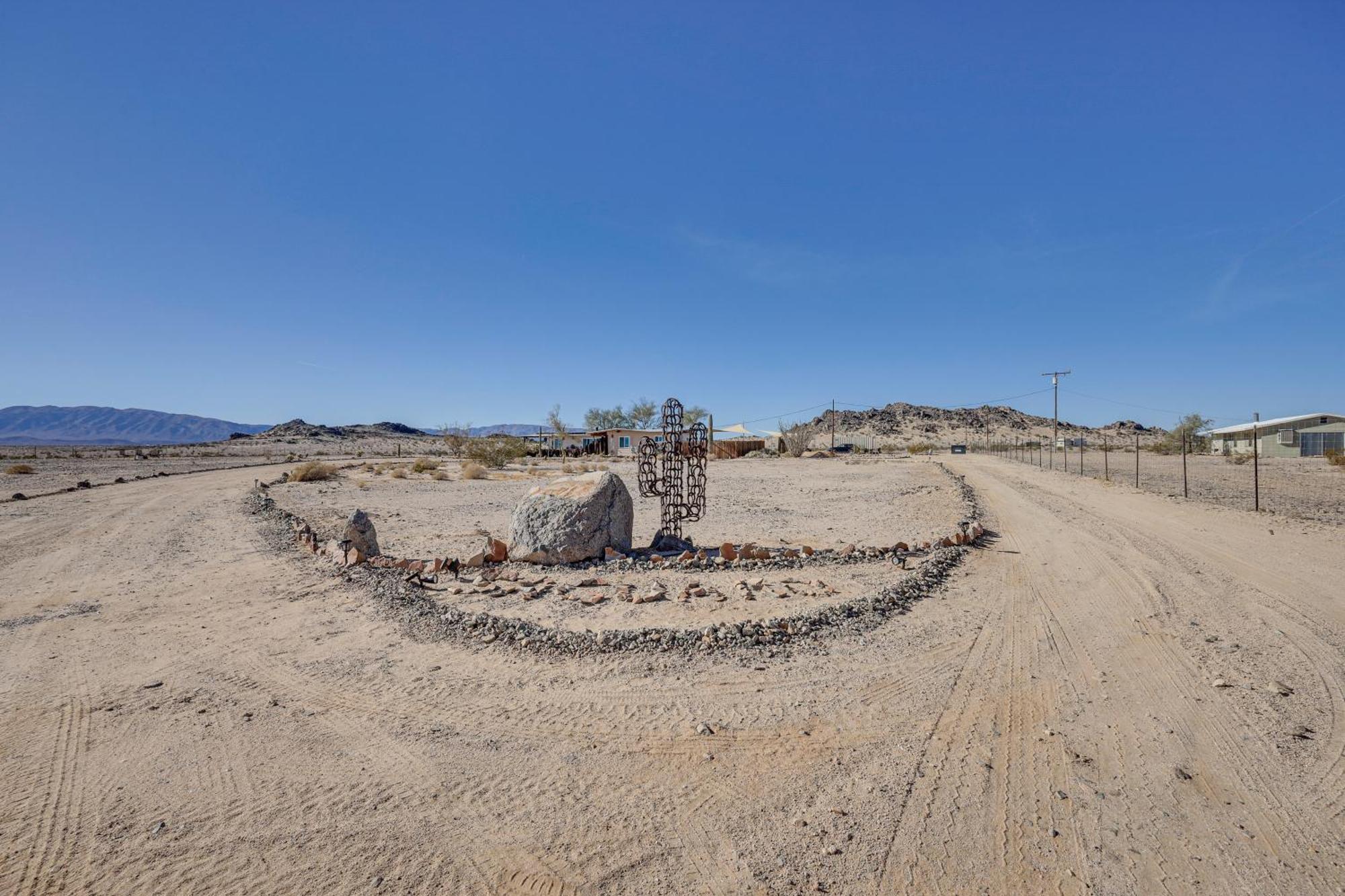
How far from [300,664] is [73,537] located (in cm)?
1031

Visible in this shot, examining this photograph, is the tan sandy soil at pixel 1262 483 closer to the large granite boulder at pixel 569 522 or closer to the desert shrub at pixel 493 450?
the large granite boulder at pixel 569 522

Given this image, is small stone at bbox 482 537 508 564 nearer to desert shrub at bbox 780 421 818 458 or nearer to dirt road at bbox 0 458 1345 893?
dirt road at bbox 0 458 1345 893

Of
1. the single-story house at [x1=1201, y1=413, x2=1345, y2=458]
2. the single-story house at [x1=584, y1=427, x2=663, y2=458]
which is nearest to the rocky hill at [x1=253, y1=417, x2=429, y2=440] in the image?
the single-story house at [x1=584, y1=427, x2=663, y2=458]

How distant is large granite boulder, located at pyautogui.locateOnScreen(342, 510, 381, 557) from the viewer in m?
9.19

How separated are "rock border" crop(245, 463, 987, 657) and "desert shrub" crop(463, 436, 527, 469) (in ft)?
103

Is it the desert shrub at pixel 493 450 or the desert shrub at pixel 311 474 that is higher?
the desert shrub at pixel 493 450

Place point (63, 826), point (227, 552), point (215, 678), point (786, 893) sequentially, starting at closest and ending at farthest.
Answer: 1. point (786, 893)
2. point (63, 826)
3. point (215, 678)
4. point (227, 552)

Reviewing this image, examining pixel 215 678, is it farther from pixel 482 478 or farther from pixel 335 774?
pixel 482 478

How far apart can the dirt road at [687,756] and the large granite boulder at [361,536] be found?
2210mm

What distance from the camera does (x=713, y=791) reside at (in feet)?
11.1

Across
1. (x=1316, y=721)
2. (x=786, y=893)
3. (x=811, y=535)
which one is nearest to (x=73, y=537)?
(x=811, y=535)

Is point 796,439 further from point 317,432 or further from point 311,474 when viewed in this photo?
point 317,432

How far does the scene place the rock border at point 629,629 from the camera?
5.56 m

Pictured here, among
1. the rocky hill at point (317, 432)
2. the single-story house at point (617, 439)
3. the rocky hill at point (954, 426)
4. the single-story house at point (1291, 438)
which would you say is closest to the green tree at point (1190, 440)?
the single-story house at point (1291, 438)
